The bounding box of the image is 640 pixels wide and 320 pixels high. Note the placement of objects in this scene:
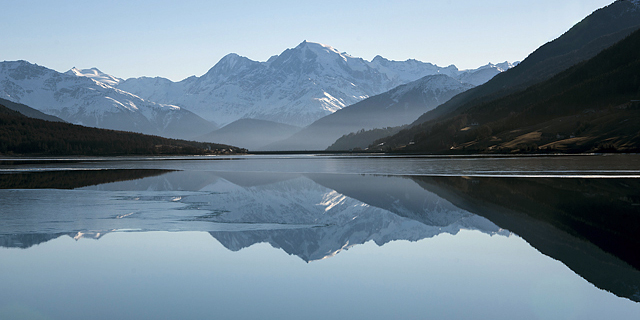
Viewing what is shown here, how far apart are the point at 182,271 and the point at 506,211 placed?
23924 millimetres

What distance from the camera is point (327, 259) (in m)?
23.5

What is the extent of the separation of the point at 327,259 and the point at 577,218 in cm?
1783

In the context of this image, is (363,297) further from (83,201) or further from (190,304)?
(83,201)

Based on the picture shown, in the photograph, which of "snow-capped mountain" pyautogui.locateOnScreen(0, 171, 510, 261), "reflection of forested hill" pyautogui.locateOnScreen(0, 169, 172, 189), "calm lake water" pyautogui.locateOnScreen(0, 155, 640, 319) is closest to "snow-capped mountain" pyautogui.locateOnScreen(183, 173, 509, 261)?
"snow-capped mountain" pyautogui.locateOnScreen(0, 171, 510, 261)

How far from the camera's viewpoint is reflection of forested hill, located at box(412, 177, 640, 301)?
66.8ft

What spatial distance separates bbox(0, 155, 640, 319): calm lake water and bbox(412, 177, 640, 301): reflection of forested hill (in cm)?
11

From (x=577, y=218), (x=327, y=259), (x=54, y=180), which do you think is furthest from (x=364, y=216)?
(x=54, y=180)

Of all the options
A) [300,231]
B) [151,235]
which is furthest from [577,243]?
[151,235]

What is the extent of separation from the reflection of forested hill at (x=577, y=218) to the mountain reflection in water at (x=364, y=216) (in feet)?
0.20

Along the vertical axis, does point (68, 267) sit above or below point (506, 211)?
above

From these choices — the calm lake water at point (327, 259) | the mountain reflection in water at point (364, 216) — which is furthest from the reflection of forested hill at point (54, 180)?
the calm lake water at point (327, 259)

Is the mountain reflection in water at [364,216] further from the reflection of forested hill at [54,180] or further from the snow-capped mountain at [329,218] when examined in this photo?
the reflection of forested hill at [54,180]

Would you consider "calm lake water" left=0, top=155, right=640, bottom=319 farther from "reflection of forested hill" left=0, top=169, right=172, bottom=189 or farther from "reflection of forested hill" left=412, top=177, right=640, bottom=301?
"reflection of forested hill" left=0, top=169, right=172, bottom=189

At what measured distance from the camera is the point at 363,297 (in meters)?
17.5
